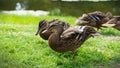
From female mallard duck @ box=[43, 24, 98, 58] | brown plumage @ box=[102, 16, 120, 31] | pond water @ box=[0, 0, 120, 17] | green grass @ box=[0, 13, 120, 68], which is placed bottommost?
pond water @ box=[0, 0, 120, 17]

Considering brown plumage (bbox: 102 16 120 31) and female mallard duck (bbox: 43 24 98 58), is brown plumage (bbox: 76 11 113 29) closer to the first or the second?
brown plumage (bbox: 102 16 120 31)

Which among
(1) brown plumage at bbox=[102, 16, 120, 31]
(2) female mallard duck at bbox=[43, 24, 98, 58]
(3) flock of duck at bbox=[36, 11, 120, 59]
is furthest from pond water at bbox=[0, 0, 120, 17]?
(2) female mallard duck at bbox=[43, 24, 98, 58]

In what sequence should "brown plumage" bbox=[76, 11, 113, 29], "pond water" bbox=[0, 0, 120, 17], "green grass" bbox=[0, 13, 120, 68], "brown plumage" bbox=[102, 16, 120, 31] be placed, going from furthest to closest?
"pond water" bbox=[0, 0, 120, 17] < "brown plumage" bbox=[76, 11, 113, 29] < "brown plumage" bbox=[102, 16, 120, 31] < "green grass" bbox=[0, 13, 120, 68]

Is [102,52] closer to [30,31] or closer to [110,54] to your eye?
[110,54]

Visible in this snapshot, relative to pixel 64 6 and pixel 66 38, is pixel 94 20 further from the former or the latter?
pixel 64 6

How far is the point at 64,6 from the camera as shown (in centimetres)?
1872

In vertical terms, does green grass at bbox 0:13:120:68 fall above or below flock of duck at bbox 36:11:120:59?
below

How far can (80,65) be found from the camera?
786 centimetres

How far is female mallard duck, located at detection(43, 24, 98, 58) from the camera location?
307 inches

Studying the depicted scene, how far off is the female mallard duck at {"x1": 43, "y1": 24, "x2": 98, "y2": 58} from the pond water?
9.25 metres

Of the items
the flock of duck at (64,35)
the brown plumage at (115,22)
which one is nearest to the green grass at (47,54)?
the flock of duck at (64,35)

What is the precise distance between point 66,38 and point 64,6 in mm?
10993

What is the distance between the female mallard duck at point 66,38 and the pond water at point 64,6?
30.4 feet

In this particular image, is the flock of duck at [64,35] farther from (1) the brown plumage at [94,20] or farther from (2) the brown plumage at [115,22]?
(1) the brown plumage at [94,20]
